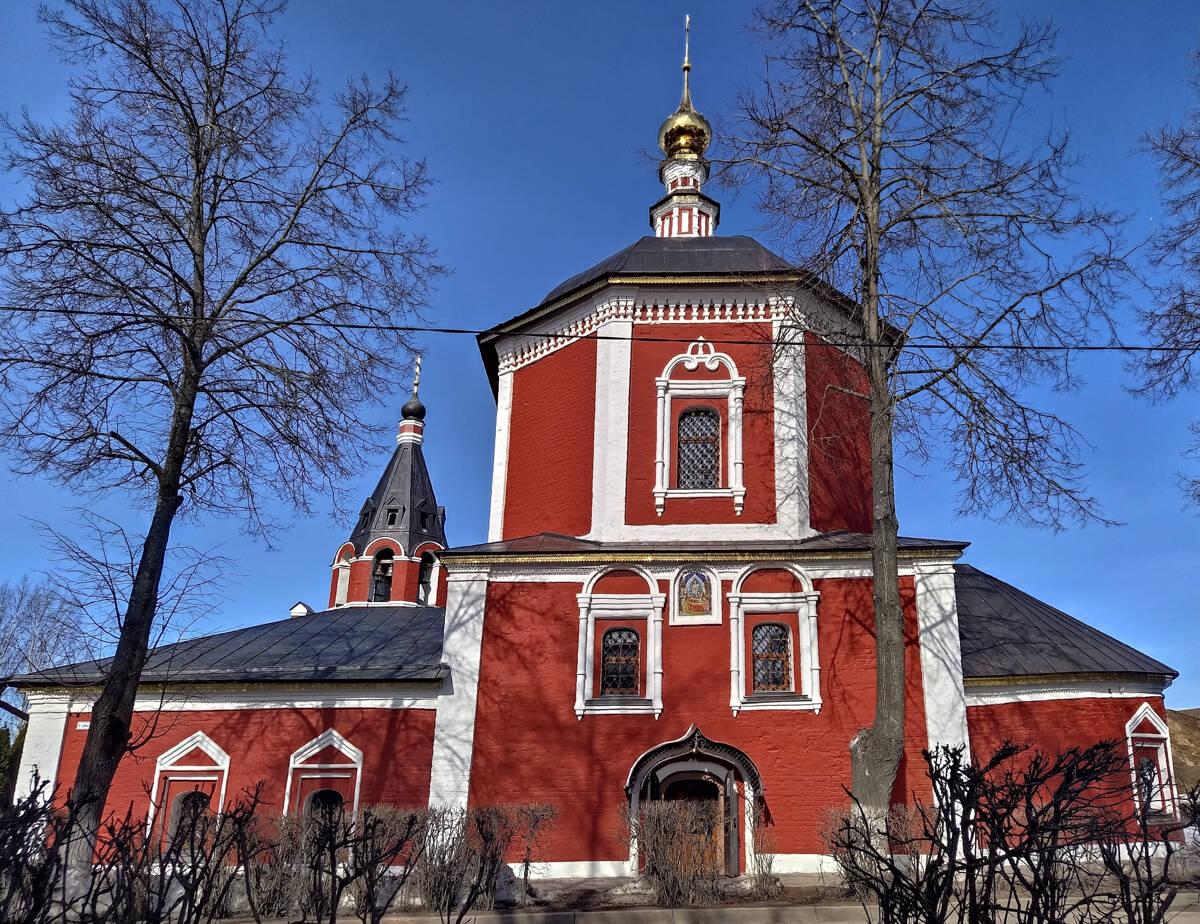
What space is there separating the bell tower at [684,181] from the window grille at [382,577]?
985cm

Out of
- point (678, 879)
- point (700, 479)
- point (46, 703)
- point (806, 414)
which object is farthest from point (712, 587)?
point (46, 703)

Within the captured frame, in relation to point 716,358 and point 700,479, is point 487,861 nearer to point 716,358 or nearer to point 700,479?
point 700,479

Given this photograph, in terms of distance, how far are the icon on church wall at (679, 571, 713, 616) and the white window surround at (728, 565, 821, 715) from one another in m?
0.30

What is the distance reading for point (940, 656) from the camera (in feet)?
38.6

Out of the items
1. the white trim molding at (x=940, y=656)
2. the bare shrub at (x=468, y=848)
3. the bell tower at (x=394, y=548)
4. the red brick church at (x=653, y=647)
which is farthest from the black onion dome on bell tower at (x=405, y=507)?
the white trim molding at (x=940, y=656)

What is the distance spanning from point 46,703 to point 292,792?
404 centimetres

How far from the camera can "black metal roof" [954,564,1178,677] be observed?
41.8 ft

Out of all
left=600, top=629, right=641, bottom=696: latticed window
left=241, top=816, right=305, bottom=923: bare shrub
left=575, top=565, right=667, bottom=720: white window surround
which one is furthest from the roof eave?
left=241, top=816, right=305, bottom=923: bare shrub

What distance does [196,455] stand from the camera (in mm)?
9938

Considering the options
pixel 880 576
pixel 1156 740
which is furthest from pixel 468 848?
pixel 1156 740

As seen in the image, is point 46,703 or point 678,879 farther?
point 46,703

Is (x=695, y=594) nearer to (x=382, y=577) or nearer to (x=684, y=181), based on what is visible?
(x=684, y=181)

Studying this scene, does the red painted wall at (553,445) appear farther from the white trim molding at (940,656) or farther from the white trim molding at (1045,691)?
the white trim molding at (1045,691)

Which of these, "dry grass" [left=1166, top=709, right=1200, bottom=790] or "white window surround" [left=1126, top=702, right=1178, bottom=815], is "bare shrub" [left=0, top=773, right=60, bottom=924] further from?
"dry grass" [left=1166, top=709, right=1200, bottom=790]
